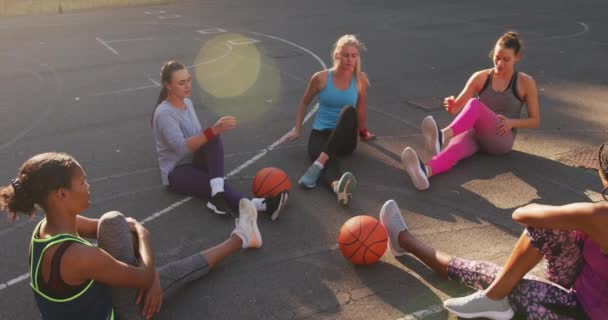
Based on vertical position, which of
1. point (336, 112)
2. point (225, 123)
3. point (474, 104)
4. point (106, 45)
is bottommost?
point (106, 45)

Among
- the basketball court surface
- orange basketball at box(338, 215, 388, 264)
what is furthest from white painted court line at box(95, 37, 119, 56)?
orange basketball at box(338, 215, 388, 264)

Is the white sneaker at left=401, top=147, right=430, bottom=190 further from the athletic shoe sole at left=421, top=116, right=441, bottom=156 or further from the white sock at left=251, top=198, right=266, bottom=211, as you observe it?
the white sock at left=251, top=198, right=266, bottom=211

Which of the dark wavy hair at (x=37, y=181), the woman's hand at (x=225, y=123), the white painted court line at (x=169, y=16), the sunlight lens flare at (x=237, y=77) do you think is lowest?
the white painted court line at (x=169, y=16)

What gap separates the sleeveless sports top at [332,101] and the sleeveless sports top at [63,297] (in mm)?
4159

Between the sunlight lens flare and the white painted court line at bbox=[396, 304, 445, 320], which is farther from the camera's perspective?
the sunlight lens flare

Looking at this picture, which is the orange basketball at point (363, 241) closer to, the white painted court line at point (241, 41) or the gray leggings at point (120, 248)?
the gray leggings at point (120, 248)

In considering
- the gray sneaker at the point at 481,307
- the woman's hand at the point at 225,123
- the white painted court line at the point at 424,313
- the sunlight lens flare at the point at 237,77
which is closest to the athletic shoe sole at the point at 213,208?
the woman's hand at the point at 225,123

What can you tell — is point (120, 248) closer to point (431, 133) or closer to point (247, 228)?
point (247, 228)

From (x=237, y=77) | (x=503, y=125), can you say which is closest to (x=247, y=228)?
(x=503, y=125)

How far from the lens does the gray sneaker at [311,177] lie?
6664mm

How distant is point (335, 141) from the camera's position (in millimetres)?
6883

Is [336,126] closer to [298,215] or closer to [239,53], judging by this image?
[298,215]

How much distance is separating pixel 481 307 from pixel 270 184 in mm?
2750

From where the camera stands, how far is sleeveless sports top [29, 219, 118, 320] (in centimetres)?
348
